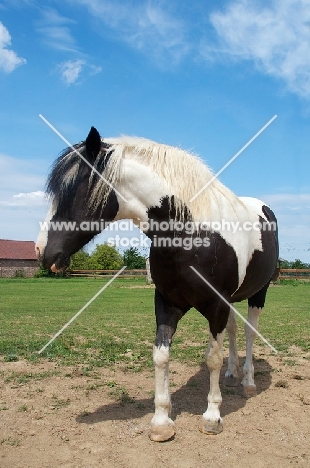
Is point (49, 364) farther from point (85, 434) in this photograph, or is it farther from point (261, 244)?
point (261, 244)

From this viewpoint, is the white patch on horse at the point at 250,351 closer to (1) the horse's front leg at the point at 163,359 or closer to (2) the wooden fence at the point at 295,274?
(1) the horse's front leg at the point at 163,359

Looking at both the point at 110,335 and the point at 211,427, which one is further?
the point at 110,335

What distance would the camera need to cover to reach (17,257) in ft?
191

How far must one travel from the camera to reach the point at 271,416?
13.4 feet

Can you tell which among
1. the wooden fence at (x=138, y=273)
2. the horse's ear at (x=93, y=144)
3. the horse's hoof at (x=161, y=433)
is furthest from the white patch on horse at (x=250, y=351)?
the wooden fence at (x=138, y=273)

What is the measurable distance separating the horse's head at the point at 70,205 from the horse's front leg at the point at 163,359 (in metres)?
1.02

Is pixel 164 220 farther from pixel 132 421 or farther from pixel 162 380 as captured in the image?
pixel 132 421

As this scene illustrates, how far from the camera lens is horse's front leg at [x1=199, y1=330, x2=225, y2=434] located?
3656 millimetres

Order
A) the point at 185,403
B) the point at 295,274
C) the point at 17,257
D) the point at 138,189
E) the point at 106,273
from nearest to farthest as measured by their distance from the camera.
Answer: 1. the point at 138,189
2. the point at 185,403
3. the point at 295,274
4. the point at 106,273
5. the point at 17,257

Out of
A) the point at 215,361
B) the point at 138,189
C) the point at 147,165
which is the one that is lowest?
the point at 215,361

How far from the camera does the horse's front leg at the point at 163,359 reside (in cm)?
359

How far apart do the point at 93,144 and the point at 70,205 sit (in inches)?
19.7

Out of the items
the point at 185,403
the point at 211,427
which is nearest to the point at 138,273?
the point at 185,403

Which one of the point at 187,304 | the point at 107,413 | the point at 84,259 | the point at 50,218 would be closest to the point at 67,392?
the point at 107,413
